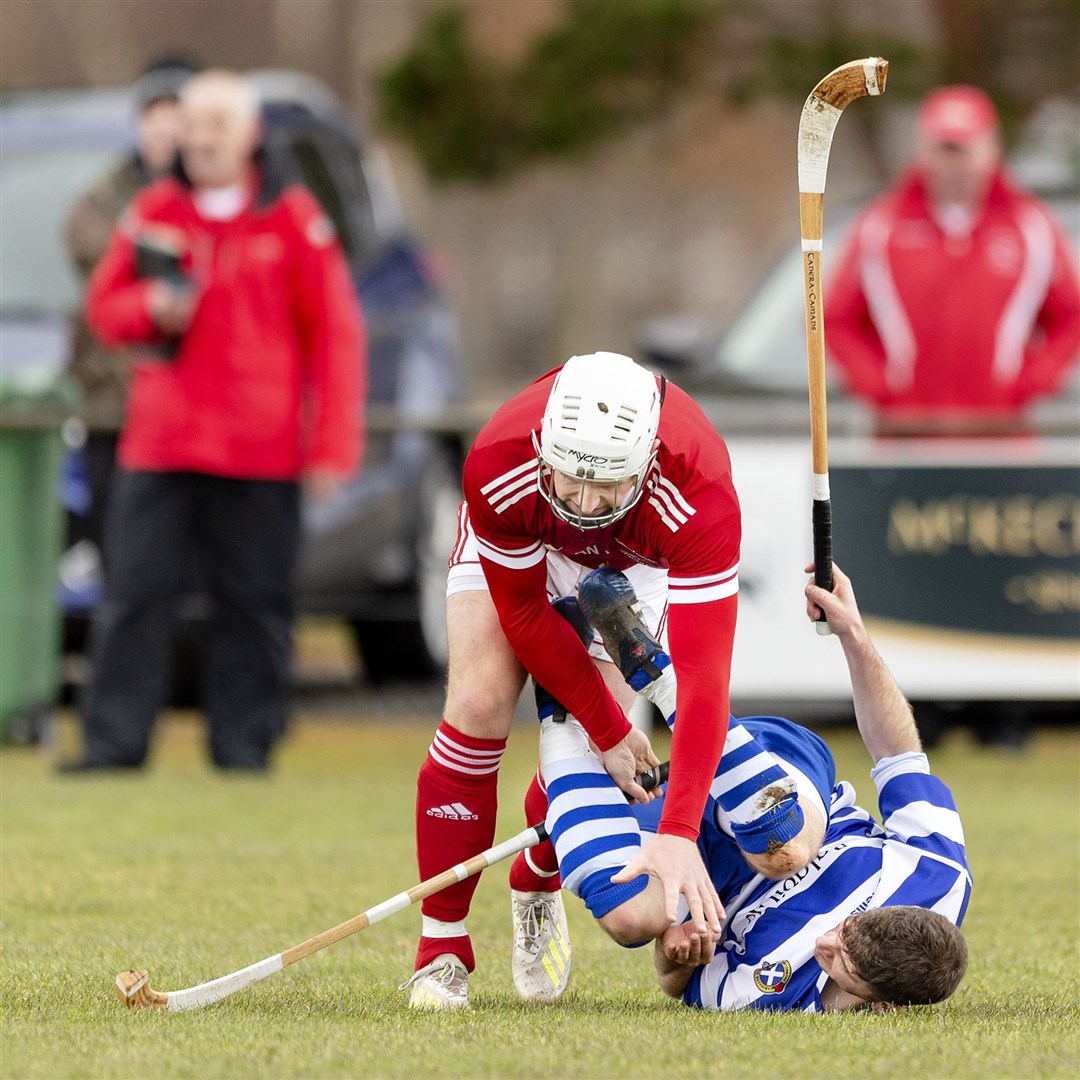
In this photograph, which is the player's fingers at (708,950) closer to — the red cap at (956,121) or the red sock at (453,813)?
A: the red sock at (453,813)

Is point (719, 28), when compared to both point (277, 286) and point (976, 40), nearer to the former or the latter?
point (976, 40)

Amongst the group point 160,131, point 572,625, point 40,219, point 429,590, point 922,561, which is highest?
point 160,131

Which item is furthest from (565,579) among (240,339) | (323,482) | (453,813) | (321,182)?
(321,182)

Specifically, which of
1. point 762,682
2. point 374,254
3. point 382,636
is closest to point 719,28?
point 374,254

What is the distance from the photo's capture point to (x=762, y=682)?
9711 mm

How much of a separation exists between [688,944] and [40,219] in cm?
700

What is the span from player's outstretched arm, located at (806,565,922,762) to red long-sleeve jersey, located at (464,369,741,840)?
28cm

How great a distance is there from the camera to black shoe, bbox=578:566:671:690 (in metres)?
5.25

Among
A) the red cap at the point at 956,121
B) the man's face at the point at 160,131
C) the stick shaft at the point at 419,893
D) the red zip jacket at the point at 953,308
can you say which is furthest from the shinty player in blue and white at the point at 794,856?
the man's face at the point at 160,131

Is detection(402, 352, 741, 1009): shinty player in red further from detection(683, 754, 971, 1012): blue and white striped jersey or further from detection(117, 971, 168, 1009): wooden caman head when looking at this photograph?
detection(117, 971, 168, 1009): wooden caman head

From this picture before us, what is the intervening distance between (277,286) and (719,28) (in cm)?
595

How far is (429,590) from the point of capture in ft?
36.5

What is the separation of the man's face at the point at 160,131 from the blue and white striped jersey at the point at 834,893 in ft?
17.4

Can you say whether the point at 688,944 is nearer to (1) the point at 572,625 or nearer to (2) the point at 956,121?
(1) the point at 572,625
